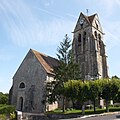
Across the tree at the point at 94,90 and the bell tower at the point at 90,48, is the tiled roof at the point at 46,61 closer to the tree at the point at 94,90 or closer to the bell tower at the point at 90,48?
the bell tower at the point at 90,48

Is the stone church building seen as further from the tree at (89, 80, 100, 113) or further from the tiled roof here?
the tree at (89, 80, 100, 113)

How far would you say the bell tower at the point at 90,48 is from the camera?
141 feet

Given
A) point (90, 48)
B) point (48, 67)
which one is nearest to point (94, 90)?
point (48, 67)

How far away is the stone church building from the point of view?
3634cm

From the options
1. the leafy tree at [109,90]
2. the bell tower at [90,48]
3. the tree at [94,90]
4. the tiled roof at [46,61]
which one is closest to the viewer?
the tree at [94,90]

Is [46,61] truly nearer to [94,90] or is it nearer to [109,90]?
[94,90]

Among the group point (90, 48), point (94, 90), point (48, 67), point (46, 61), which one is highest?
point (90, 48)

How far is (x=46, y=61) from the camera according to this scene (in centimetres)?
4025

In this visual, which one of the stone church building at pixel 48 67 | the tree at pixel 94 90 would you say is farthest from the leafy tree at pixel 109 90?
the stone church building at pixel 48 67

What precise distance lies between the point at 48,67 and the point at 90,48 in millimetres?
11570

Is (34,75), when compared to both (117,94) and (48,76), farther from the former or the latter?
(117,94)

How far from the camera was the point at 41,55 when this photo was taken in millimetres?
41312

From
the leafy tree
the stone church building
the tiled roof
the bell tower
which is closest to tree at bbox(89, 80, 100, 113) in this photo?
the leafy tree

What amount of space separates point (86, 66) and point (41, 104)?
13766 millimetres
